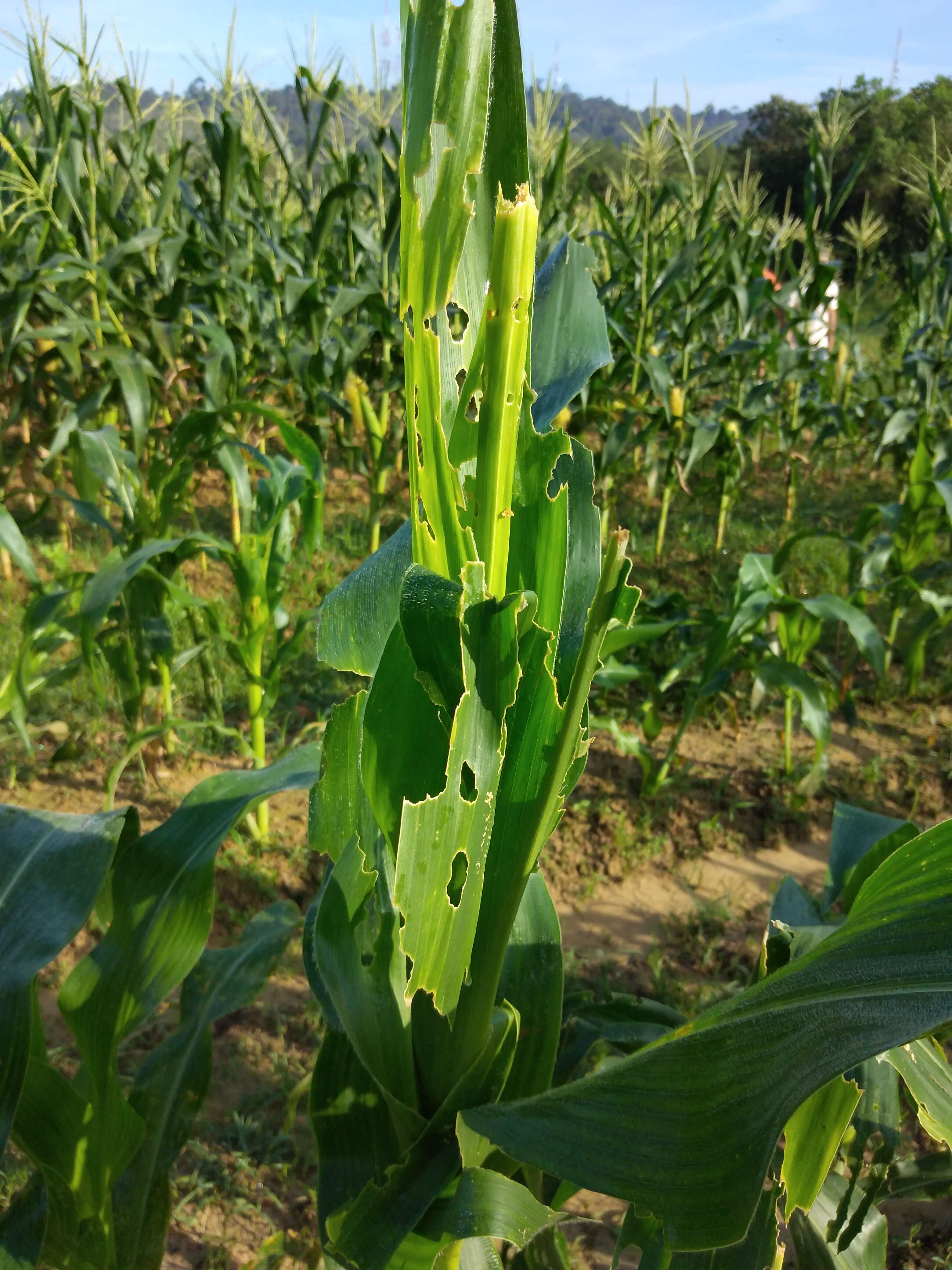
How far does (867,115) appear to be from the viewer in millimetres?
19297

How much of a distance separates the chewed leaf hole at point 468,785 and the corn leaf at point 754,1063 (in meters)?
0.22

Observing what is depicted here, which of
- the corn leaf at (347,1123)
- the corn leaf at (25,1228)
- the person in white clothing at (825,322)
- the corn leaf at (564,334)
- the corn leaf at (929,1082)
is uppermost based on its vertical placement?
the person in white clothing at (825,322)

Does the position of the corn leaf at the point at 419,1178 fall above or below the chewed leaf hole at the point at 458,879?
below

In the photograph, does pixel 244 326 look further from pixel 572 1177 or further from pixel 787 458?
pixel 572 1177

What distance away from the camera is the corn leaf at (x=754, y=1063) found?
1.69ft

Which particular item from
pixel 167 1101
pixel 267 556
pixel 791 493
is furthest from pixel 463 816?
pixel 791 493

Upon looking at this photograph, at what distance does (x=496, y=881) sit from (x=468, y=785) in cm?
14

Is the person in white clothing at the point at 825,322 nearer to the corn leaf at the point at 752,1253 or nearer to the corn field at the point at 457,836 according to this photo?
the corn field at the point at 457,836

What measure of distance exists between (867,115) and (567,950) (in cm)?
2292

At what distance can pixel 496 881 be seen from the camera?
774 mm

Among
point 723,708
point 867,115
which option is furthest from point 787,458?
point 867,115

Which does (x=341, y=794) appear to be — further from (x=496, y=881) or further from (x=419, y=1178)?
(x=419, y=1178)

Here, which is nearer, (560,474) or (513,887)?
(513,887)

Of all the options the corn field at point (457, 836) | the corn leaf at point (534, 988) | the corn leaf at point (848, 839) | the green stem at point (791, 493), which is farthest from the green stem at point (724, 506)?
the corn leaf at point (534, 988)
